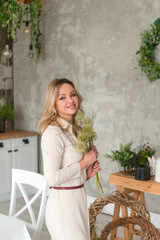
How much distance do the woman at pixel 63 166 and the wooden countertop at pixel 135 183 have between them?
108 centimetres

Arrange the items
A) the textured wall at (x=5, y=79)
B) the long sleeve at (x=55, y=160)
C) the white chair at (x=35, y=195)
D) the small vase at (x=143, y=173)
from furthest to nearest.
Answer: the textured wall at (x=5, y=79) → the small vase at (x=143, y=173) → the white chair at (x=35, y=195) → the long sleeve at (x=55, y=160)

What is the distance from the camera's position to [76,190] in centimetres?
189

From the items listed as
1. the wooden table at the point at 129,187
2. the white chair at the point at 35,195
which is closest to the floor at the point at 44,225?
the wooden table at the point at 129,187

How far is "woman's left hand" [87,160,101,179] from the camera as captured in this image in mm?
2020

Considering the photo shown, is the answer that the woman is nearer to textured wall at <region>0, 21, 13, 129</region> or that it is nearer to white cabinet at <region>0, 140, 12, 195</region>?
white cabinet at <region>0, 140, 12, 195</region>

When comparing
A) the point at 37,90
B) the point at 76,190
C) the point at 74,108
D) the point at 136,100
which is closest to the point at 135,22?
the point at 136,100

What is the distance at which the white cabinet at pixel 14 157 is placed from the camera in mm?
4707

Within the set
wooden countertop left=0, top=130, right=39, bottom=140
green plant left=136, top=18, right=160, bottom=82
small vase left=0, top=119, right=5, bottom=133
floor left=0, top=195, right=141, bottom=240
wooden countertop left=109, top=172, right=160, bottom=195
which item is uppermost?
green plant left=136, top=18, right=160, bottom=82

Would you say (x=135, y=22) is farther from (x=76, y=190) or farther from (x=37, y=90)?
(x=76, y=190)

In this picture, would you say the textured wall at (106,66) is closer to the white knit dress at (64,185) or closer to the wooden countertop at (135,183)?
the wooden countertop at (135,183)

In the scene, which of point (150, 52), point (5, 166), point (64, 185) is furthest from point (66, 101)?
point (5, 166)

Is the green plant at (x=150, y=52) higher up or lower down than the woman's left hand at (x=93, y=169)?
higher up

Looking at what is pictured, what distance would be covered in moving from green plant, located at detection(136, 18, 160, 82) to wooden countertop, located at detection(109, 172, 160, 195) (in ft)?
3.98

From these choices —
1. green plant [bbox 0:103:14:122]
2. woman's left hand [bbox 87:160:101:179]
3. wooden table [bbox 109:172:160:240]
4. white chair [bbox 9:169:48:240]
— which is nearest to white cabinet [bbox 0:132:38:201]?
green plant [bbox 0:103:14:122]
